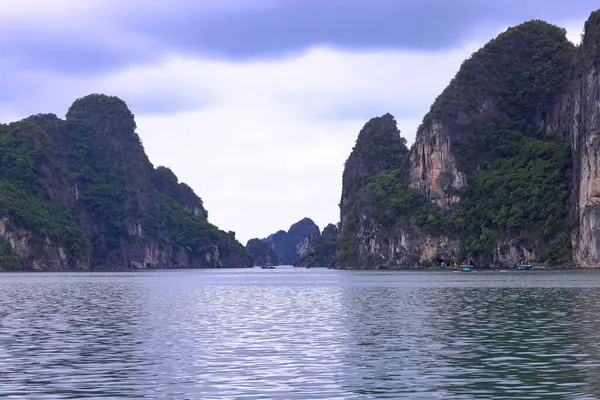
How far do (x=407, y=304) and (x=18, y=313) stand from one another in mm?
27264

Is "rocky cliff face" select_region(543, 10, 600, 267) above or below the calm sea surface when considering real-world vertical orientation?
above

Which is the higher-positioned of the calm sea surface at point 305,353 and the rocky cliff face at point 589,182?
the rocky cliff face at point 589,182

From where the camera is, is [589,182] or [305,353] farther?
[589,182]

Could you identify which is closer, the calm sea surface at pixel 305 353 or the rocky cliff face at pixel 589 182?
the calm sea surface at pixel 305 353

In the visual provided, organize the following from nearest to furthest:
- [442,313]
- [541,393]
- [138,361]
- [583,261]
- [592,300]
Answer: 1. [541,393]
2. [138,361]
3. [442,313]
4. [592,300]
5. [583,261]

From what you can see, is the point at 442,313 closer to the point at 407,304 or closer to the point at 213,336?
the point at 407,304

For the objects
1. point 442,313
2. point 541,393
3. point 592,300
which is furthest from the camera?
point 592,300

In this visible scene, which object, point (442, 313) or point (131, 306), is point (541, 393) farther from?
point (131, 306)

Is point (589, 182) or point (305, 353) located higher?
point (589, 182)

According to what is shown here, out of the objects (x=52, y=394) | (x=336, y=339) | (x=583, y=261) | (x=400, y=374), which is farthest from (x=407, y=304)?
(x=583, y=261)

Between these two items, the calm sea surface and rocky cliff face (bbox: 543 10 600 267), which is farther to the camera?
rocky cliff face (bbox: 543 10 600 267)

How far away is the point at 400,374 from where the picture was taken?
29281 millimetres

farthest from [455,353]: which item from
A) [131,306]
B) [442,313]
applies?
[131,306]

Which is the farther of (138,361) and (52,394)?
(138,361)
